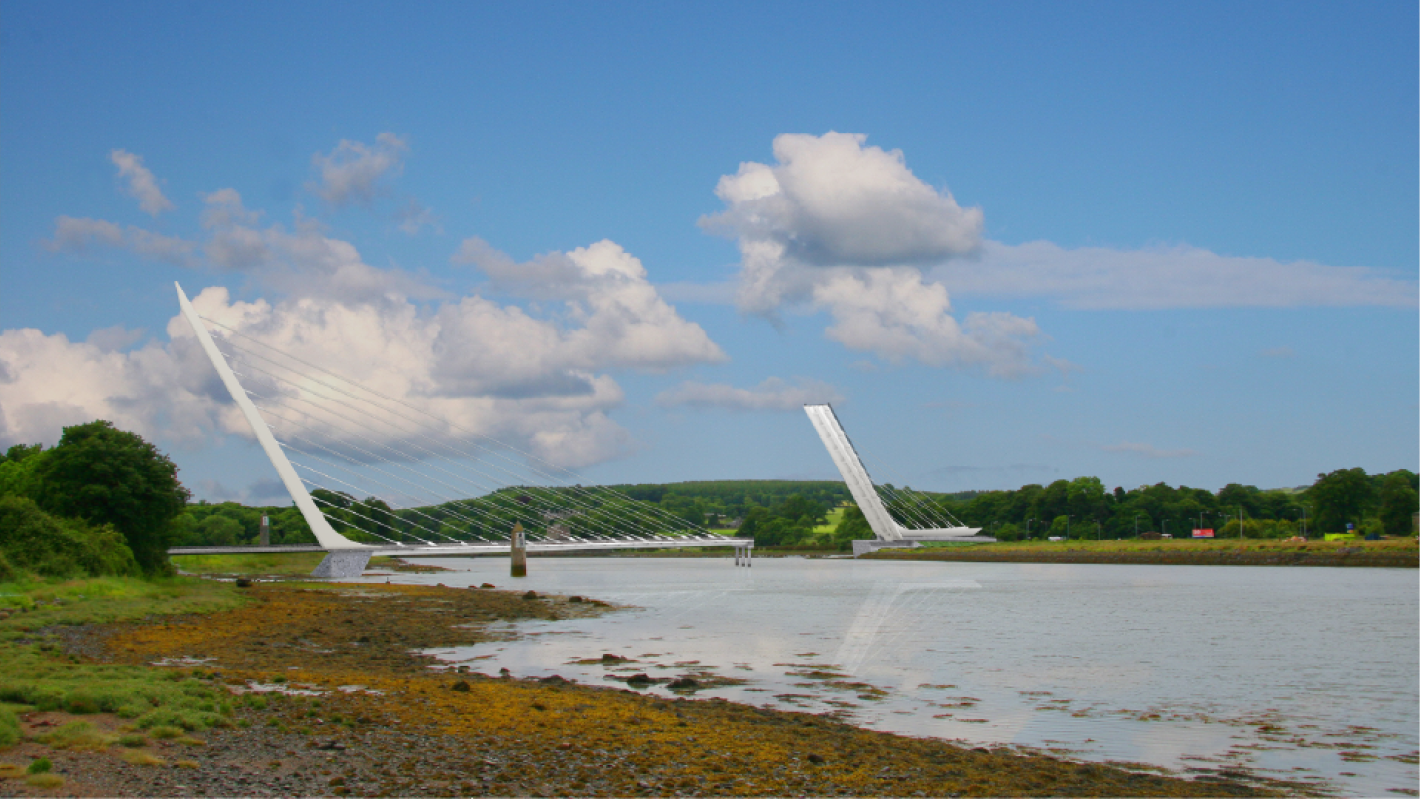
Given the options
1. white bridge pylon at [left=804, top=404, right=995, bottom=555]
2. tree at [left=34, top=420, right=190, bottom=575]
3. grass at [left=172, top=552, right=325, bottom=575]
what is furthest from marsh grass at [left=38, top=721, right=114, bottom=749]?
white bridge pylon at [left=804, top=404, right=995, bottom=555]

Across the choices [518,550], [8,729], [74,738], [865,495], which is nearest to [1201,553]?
[865,495]

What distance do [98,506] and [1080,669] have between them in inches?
1382

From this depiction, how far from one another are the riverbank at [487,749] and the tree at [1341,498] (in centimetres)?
12430

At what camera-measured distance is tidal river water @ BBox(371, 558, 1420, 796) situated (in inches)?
532

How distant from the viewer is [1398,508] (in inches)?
4171

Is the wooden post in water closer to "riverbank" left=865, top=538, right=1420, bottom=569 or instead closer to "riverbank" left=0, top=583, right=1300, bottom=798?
"riverbank" left=0, top=583, right=1300, bottom=798

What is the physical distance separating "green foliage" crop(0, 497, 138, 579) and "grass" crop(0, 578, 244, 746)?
4.72 m

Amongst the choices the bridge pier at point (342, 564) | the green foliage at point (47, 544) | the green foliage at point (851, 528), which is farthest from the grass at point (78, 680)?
the green foliage at point (851, 528)

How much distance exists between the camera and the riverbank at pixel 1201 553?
8569 cm

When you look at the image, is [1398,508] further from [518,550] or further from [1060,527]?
[518,550]

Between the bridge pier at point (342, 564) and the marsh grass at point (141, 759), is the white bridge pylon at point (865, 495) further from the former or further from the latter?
the marsh grass at point (141, 759)

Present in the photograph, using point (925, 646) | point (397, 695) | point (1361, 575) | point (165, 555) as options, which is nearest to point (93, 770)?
point (397, 695)

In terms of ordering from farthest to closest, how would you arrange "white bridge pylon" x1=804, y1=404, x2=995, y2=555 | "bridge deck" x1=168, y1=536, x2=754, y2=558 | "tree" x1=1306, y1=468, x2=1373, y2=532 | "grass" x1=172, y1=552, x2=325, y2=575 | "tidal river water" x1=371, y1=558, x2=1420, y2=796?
"white bridge pylon" x1=804, y1=404, x2=995, y2=555 < "tree" x1=1306, y1=468, x2=1373, y2=532 < "grass" x1=172, y1=552, x2=325, y2=575 < "bridge deck" x1=168, y1=536, x2=754, y2=558 < "tidal river water" x1=371, y1=558, x2=1420, y2=796

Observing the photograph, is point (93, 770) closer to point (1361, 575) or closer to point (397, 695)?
point (397, 695)
